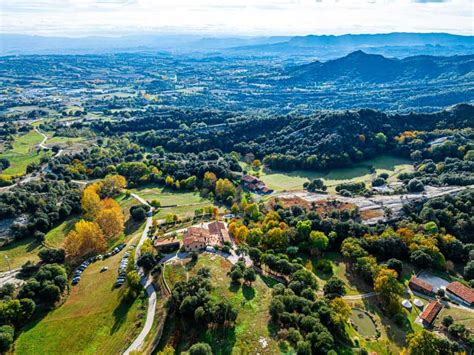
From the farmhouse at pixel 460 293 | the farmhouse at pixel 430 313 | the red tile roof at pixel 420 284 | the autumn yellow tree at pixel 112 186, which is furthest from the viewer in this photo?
the autumn yellow tree at pixel 112 186

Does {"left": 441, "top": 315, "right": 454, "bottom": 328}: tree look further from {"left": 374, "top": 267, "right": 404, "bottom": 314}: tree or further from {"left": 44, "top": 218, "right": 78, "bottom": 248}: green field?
{"left": 44, "top": 218, "right": 78, "bottom": 248}: green field

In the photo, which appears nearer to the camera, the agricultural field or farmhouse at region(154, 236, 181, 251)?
the agricultural field

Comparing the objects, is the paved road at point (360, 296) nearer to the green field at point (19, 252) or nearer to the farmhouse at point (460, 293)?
the farmhouse at point (460, 293)

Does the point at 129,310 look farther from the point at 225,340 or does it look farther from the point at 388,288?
the point at 388,288

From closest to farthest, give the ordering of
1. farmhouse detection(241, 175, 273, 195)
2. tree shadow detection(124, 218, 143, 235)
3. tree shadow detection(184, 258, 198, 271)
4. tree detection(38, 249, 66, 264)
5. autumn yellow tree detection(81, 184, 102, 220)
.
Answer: tree shadow detection(184, 258, 198, 271), tree detection(38, 249, 66, 264), tree shadow detection(124, 218, 143, 235), autumn yellow tree detection(81, 184, 102, 220), farmhouse detection(241, 175, 273, 195)

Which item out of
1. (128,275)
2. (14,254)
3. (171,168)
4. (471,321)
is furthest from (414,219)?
(14,254)

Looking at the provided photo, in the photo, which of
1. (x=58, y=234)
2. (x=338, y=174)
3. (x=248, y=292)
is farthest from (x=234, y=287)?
(x=338, y=174)

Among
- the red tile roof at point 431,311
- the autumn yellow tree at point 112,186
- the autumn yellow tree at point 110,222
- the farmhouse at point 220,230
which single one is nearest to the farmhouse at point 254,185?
the farmhouse at point 220,230

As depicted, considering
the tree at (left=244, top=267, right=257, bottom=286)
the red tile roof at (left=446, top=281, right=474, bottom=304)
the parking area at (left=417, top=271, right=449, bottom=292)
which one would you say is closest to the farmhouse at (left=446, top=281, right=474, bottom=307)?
the red tile roof at (left=446, top=281, right=474, bottom=304)
